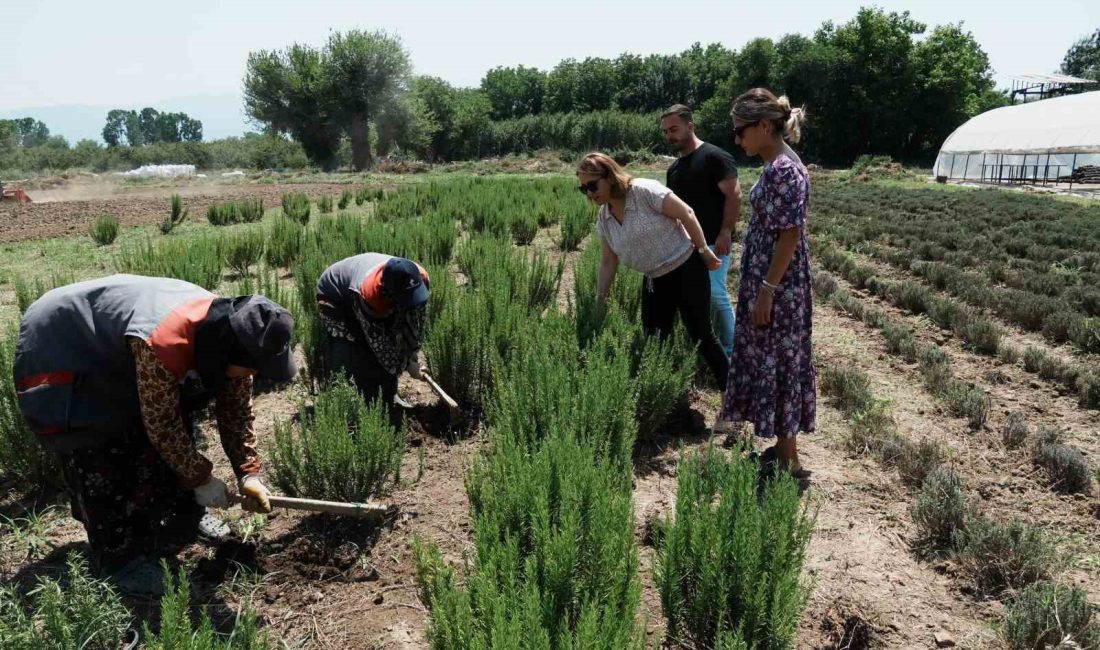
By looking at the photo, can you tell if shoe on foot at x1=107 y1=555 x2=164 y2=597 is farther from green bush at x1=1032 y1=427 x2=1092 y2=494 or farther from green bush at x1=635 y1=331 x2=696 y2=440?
green bush at x1=1032 y1=427 x2=1092 y2=494

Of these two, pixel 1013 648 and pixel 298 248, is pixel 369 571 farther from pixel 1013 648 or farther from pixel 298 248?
pixel 298 248

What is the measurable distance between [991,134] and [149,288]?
37135 millimetres

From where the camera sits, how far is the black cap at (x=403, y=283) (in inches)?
117

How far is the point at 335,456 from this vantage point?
8.35 feet

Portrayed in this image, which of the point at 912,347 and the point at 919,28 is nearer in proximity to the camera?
the point at 912,347

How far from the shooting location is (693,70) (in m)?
64.4

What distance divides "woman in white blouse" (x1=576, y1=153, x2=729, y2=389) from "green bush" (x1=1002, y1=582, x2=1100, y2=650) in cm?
173

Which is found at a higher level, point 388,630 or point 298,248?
point 298,248

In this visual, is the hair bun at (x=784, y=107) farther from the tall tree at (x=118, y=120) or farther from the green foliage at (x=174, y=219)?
the tall tree at (x=118, y=120)

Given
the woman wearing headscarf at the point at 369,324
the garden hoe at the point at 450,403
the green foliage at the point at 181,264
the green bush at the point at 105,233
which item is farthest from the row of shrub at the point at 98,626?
the green bush at the point at 105,233

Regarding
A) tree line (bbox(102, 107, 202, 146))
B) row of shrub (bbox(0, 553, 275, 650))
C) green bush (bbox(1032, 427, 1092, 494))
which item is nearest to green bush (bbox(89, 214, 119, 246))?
row of shrub (bbox(0, 553, 275, 650))

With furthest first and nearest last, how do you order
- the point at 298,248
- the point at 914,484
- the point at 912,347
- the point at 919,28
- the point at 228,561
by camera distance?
1. the point at 919,28
2. the point at 298,248
3. the point at 912,347
4. the point at 914,484
5. the point at 228,561

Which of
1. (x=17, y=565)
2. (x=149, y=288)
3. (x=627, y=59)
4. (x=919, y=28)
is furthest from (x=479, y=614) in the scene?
(x=627, y=59)

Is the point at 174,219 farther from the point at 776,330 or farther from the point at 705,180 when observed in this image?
the point at 776,330
